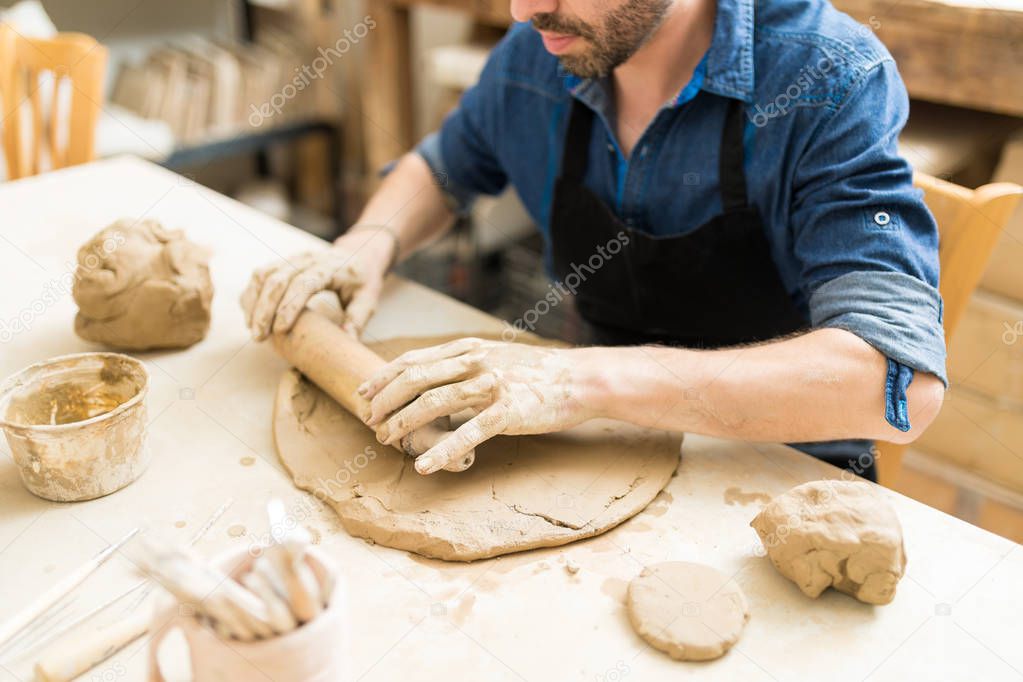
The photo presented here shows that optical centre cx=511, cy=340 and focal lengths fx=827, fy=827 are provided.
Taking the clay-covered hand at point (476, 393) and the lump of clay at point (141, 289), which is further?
the lump of clay at point (141, 289)

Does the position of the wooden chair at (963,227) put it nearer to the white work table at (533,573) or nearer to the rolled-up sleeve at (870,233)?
the rolled-up sleeve at (870,233)

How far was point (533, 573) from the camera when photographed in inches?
39.9

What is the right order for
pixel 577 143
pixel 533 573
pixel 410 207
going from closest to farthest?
1. pixel 533 573
2. pixel 577 143
3. pixel 410 207

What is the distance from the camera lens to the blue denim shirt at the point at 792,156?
1.21 meters

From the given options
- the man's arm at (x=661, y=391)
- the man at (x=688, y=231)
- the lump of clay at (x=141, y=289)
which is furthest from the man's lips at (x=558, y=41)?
the lump of clay at (x=141, y=289)

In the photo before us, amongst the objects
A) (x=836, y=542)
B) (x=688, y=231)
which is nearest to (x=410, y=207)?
(x=688, y=231)

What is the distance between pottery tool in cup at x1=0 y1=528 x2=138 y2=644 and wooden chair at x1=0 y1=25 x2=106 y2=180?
1.69 m

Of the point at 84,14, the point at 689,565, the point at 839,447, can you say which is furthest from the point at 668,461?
the point at 84,14

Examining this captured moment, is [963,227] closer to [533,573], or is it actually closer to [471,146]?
[533,573]

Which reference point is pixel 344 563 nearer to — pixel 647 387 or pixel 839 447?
pixel 647 387

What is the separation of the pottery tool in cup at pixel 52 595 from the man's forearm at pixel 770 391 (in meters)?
0.67

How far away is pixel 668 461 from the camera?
1.20 meters

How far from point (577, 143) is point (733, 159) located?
0.34m

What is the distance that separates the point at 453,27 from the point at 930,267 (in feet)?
9.38
